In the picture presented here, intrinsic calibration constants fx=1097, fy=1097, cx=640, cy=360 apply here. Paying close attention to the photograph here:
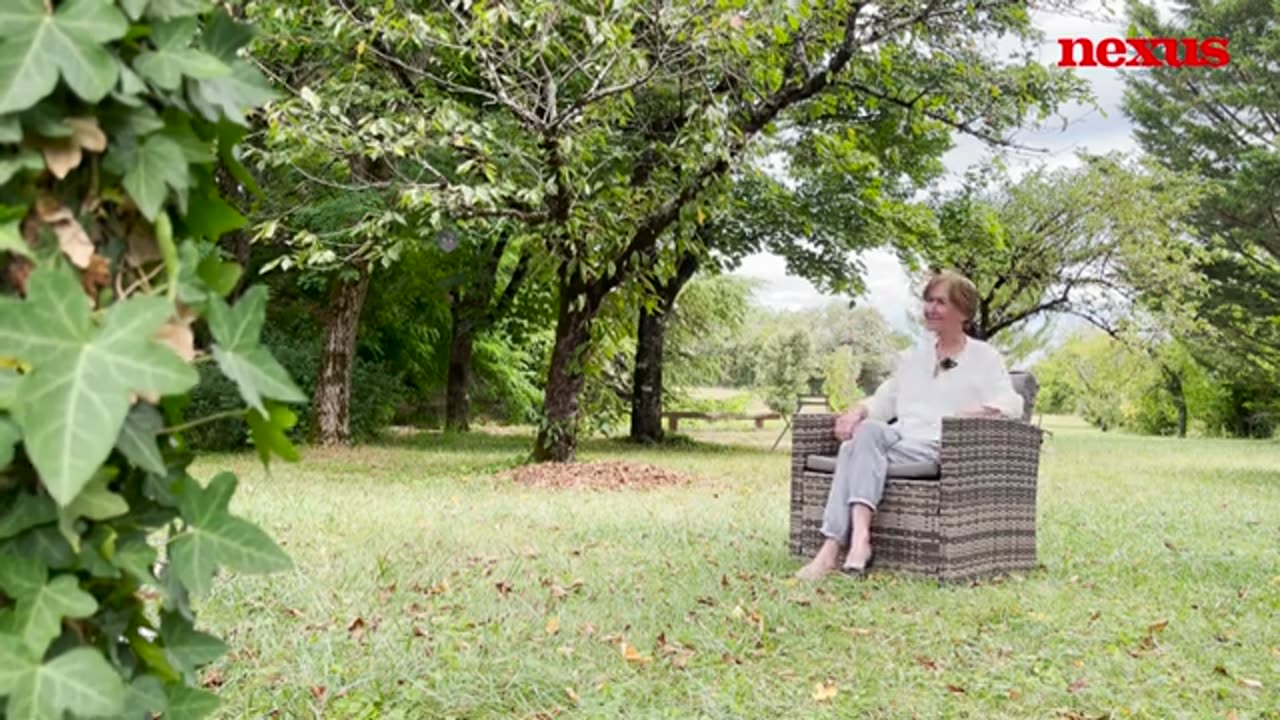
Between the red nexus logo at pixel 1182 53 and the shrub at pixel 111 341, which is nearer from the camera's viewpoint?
the shrub at pixel 111 341

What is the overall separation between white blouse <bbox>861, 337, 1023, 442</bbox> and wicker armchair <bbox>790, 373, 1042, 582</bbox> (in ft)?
0.45

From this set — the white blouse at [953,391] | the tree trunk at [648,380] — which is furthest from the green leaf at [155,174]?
the tree trunk at [648,380]

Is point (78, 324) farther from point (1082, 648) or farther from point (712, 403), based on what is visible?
point (712, 403)

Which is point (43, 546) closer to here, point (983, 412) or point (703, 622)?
Answer: point (703, 622)

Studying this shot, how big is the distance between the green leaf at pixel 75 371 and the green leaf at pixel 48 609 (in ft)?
0.44

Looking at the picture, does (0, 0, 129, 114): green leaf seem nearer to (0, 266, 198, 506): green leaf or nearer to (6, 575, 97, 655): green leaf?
(0, 266, 198, 506): green leaf

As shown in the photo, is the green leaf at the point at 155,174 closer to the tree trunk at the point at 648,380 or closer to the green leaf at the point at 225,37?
the green leaf at the point at 225,37

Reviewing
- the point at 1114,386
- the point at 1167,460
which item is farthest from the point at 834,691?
the point at 1114,386

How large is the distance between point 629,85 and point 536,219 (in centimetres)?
150

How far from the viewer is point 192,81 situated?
3.13 feet

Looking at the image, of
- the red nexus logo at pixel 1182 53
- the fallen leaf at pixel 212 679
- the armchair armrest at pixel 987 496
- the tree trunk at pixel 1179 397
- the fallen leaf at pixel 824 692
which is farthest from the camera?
the tree trunk at pixel 1179 397

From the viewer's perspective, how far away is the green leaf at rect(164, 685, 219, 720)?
1021 millimetres

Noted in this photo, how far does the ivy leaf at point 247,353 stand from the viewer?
89cm

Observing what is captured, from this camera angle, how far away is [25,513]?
851 millimetres
